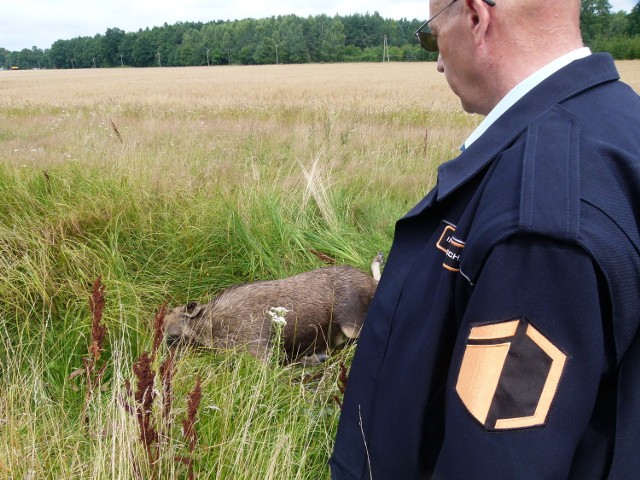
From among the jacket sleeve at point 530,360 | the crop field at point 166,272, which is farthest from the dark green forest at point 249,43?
the jacket sleeve at point 530,360

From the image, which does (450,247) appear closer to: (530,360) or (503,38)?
(530,360)

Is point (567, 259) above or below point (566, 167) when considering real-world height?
below

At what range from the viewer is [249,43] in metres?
94.1

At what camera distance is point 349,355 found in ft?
12.1

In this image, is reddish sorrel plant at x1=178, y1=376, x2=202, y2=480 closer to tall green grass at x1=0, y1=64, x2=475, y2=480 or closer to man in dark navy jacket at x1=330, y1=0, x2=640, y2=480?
tall green grass at x1=0, y1=64, x2=475, y2=480

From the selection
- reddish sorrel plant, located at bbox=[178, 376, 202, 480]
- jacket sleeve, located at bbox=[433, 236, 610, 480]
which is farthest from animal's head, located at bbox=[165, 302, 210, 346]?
jacket sleeve, located at bbox=[433, 236, 610, 480]

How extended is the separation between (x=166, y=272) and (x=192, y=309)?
0.88 m

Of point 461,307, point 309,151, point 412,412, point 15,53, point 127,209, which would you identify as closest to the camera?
point 461,307

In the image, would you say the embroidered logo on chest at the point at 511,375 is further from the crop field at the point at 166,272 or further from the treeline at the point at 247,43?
the treeline at the point at 247,43

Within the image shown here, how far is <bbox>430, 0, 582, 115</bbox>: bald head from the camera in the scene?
1183 mm

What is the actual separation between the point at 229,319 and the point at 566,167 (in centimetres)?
312

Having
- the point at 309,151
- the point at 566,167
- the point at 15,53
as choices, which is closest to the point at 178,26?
the point at 15,53

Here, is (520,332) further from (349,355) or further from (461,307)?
(349,355)

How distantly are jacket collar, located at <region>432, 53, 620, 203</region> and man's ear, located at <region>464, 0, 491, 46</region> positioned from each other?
196mm
